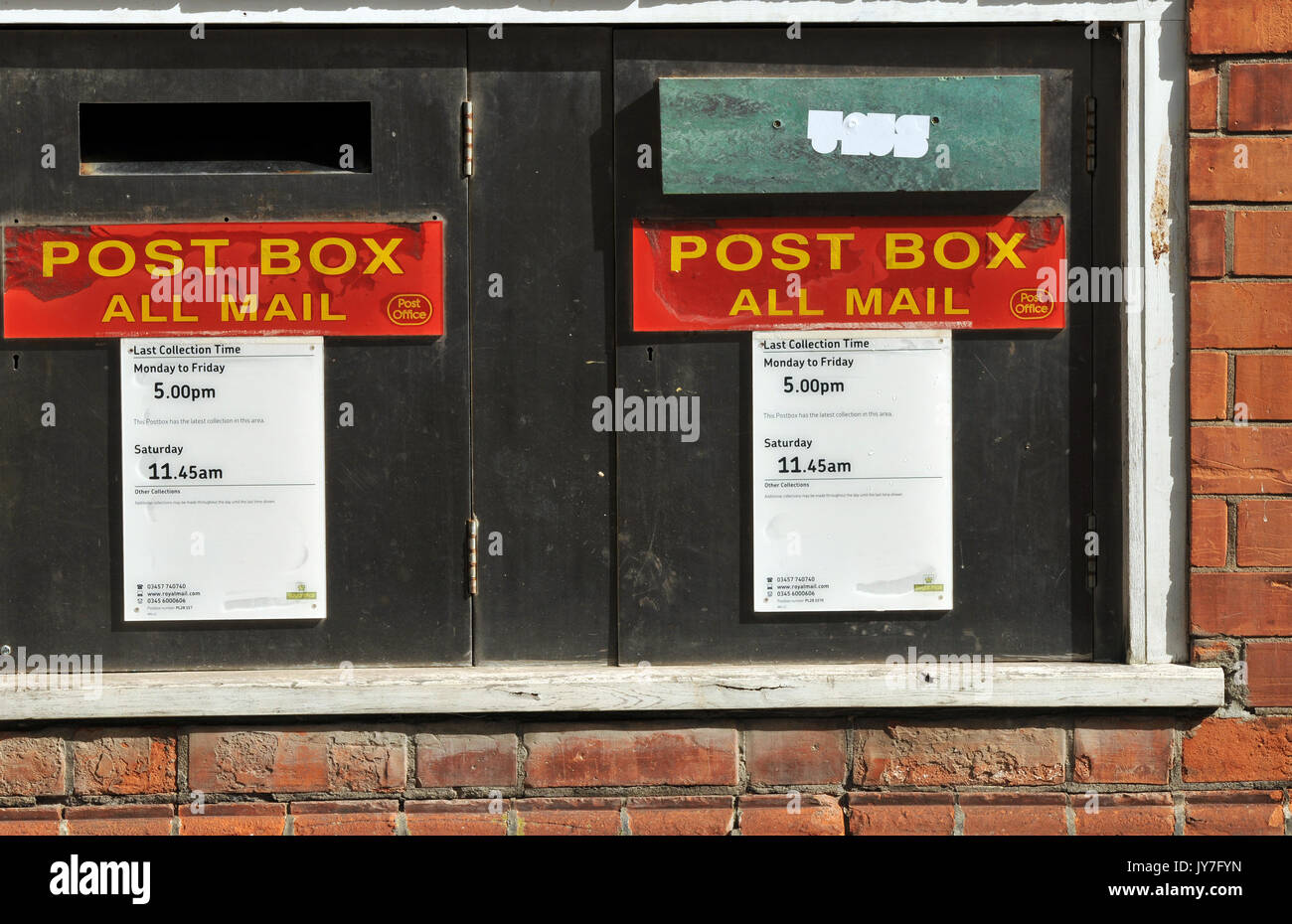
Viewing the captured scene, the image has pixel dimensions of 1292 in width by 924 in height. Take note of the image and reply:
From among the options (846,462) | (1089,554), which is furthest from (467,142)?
(1089,554)

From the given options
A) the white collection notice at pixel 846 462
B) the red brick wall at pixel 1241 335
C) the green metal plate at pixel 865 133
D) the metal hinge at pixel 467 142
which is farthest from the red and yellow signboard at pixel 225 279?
the red brick wall at pixel 1241 335

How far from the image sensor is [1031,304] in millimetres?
3287

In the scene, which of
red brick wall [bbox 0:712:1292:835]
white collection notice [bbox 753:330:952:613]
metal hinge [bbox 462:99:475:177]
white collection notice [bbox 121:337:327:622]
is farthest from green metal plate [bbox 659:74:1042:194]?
red brick wall [bbox 0:712:1292:835]

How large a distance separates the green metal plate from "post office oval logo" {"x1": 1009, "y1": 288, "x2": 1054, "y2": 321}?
0.31 meters

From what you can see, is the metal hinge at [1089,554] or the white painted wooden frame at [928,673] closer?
the white painted wooden frame at [928,673]

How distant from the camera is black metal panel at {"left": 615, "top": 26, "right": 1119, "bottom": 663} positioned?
10.7 ft

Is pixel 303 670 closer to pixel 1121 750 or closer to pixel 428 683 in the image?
pixel 428 683

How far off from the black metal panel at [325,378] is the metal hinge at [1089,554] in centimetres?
185

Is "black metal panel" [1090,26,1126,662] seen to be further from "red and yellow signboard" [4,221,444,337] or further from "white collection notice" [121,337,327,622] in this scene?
"white collection notice" [121,337,327,622]

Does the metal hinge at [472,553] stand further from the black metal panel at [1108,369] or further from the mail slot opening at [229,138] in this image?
the black metal panel at [1108,369]

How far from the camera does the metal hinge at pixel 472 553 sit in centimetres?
327

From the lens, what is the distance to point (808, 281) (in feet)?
10.7

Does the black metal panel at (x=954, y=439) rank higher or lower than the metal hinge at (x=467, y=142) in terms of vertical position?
lower

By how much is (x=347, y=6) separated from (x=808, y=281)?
5.07 feet
